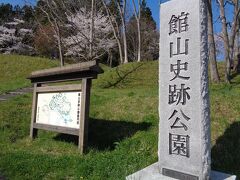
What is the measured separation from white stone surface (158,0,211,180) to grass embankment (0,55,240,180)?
115 centimetres

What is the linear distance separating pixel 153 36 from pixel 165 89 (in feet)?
130

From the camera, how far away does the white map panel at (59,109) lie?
7.32 meters

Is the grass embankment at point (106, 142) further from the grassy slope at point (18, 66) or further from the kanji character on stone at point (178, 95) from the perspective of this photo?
the grassy slope at point (18, 66)

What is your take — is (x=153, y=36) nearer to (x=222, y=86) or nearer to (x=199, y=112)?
(x=222, y=86)

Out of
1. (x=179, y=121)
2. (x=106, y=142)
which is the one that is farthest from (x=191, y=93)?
(x=106, y=142)

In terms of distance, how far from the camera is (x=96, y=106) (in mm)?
10477

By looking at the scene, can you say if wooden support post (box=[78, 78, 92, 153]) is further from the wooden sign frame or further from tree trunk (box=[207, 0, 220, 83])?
tree trunk (box=[207, 0, 220, 83])

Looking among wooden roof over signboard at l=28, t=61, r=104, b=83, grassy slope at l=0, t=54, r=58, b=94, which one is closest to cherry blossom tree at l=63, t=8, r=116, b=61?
grassy slope at l=0, t=54, r=58, b=94

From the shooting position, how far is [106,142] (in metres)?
7.79

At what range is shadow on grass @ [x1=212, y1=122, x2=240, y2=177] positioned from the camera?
5.62 m

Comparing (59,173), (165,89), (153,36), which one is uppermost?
(153,36)

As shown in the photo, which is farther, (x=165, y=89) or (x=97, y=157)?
(x=97, y=157)

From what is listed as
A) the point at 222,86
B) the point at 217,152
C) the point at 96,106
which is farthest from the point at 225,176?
the point at 222,86

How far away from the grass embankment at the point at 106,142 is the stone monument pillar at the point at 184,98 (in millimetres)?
1023
